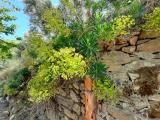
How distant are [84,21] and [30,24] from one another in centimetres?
535

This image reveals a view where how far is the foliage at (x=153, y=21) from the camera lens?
4965 mm

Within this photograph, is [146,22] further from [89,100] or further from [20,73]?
[20,73]

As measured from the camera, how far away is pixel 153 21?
4969 mm

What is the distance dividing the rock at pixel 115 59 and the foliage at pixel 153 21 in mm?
655

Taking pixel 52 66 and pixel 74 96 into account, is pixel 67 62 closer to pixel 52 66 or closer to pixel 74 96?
pixel 52 66

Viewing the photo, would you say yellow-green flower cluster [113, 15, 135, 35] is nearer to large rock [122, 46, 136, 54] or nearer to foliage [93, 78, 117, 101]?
large rock [122, 46, 136, 54]

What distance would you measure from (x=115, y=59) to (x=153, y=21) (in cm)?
103

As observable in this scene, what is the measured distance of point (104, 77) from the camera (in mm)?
5531

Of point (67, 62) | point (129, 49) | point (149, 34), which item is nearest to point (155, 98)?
point (129, 49)

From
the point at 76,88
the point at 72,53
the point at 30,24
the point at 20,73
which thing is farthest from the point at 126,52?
the point at 20,73

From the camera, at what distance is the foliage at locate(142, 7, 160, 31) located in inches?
195

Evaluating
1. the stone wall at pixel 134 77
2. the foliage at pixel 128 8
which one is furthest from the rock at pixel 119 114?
the foliage at pixel 128 8

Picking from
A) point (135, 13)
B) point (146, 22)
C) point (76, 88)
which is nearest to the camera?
point (146, 22)

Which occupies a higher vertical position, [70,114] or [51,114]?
[70,114]
